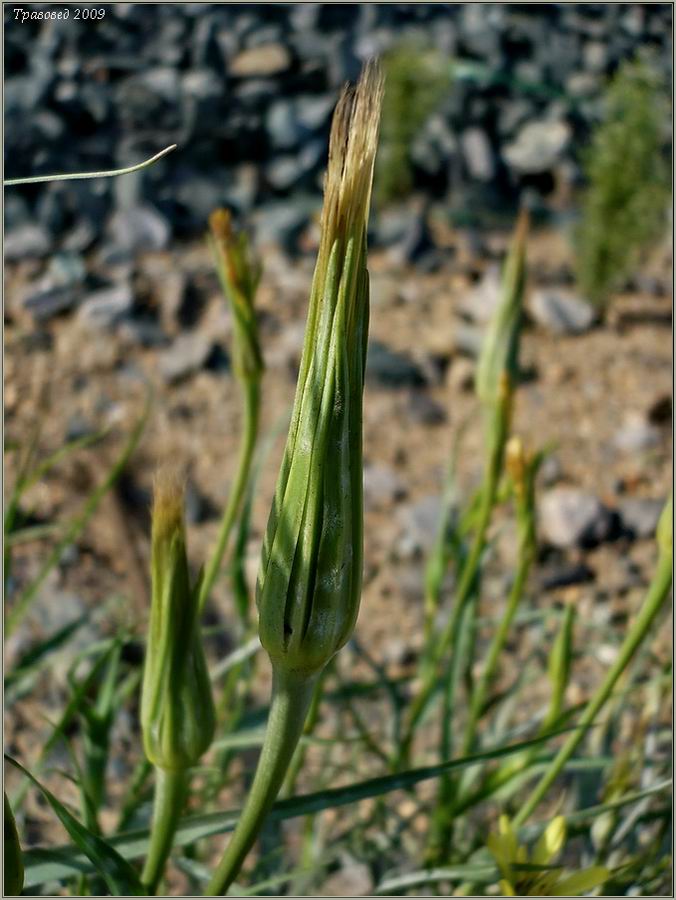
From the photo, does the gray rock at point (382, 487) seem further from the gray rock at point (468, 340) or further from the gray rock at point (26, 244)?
the gray rock at point (26, 244)

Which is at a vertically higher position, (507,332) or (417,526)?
(507,332)

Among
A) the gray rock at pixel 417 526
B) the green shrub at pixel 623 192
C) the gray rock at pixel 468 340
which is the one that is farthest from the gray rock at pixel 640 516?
the green shrub at pixel 623 192

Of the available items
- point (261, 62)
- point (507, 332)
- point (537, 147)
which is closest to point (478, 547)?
point (507, 332)

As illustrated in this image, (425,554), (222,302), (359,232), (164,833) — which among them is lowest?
(425,554)

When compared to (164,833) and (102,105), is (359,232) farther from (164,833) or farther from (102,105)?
(102,105)

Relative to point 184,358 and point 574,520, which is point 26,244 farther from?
point 574,520

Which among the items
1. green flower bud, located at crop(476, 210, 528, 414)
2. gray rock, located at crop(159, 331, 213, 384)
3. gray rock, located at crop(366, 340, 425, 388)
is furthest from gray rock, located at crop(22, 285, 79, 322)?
green flower bud, located at crop(476, 210, 528, 414)

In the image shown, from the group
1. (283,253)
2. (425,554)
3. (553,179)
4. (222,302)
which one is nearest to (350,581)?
(425,554)
